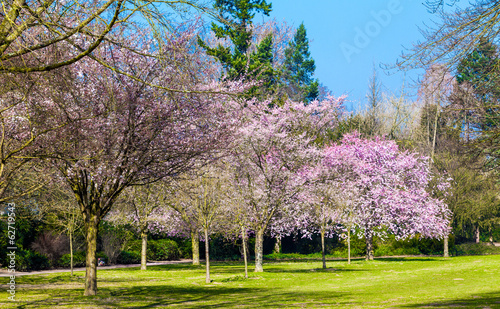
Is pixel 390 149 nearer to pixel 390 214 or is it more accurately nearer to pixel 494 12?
pixel 390 214

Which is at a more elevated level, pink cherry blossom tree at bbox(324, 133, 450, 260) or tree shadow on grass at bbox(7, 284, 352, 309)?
pink cherry blossom tree at bbox(324, 133, 450, 260)

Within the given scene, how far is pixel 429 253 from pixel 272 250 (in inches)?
513

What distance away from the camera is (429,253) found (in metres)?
39.2

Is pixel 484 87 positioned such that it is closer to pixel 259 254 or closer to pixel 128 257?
pixel 259 254

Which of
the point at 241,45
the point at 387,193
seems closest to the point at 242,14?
the point at 241,45

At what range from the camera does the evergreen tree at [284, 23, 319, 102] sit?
54.4m

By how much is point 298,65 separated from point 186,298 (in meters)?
45.7

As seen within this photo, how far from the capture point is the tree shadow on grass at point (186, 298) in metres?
11.9

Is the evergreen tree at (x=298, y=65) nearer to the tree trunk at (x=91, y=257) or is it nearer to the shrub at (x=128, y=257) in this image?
the shrub at (x=128, y=257)

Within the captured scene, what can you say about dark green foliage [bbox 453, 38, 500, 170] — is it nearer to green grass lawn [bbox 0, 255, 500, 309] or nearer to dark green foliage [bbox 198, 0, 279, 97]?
green grass lawn [bbox 0, 255, 500, 309]

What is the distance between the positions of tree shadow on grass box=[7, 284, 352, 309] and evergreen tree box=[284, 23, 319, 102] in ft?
128

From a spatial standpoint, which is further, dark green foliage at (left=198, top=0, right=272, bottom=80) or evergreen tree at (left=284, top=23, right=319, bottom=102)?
evergreen tree at (left=284, top=23, right=319, bottom=102)

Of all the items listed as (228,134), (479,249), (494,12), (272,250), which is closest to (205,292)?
(228,134)

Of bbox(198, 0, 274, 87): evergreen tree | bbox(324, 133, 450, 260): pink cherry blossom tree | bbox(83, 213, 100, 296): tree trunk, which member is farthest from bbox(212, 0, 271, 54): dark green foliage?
bbox(83, 213, 100, 296): tree trunk
